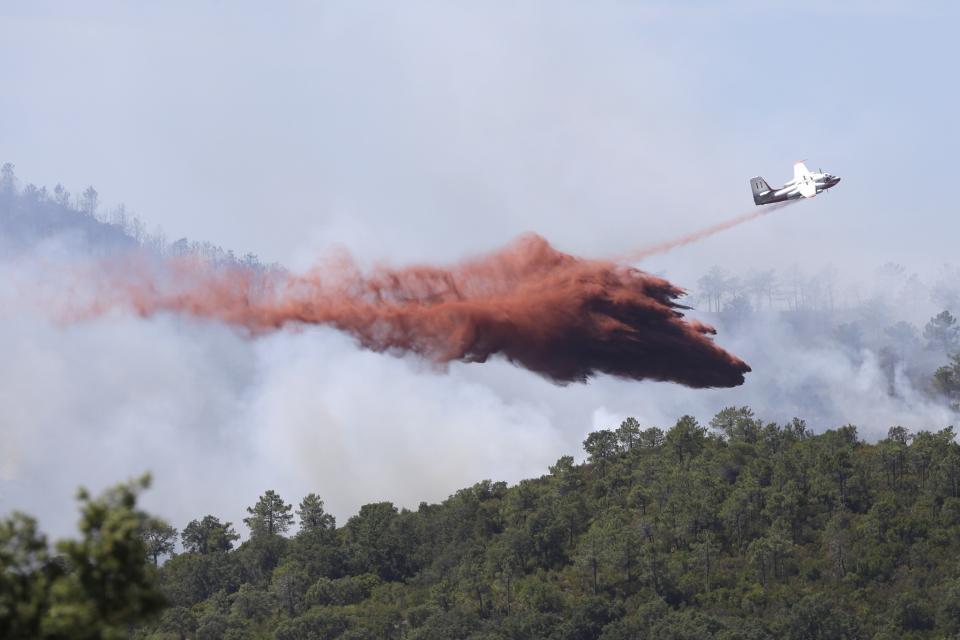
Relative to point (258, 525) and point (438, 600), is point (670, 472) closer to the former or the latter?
point (438, 600)

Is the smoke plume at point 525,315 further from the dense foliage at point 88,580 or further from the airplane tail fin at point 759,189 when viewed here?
the dense foliage at point 88,580

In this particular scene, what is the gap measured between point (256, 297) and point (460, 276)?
13.7m

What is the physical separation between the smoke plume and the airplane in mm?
18151

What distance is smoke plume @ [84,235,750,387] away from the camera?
293 ft

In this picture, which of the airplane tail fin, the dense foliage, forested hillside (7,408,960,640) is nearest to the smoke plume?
the airplane tail fin

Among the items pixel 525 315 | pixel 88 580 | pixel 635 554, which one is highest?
pixel 525 315

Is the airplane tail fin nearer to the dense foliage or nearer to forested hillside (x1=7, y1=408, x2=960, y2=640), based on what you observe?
forested hillside (x1=7, y1=408, x2=960, y2=640)

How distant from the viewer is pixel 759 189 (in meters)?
108

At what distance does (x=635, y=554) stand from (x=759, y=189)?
41957 millimetres

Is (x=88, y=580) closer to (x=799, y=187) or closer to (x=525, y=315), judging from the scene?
(x=525, y=315)

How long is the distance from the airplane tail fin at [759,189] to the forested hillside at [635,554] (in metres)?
34.8

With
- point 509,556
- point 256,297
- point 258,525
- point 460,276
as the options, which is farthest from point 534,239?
point 258,525

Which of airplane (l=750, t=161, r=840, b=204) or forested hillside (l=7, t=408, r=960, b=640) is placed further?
forested hillside (l=7, t=408, r=960, b=640)

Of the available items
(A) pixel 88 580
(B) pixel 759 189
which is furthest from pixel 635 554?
(A) pixel 88 580
